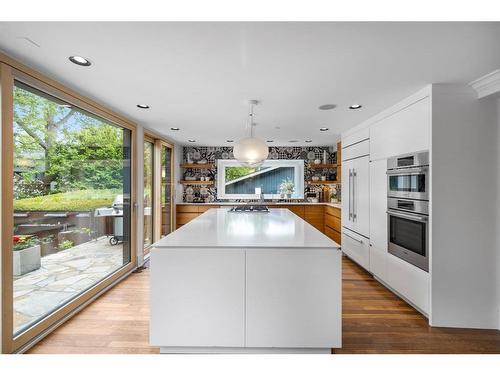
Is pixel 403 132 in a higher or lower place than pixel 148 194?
higher

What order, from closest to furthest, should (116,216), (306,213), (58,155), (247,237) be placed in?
(247,237) < (58,155) < (116,216) < (306,213)

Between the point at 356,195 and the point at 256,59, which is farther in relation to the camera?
the point at 356,195

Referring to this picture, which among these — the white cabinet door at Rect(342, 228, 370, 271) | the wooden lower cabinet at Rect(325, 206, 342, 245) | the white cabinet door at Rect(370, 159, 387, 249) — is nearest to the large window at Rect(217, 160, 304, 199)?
the wooden lower cabinet at Rect(325, 206, 342, 245)

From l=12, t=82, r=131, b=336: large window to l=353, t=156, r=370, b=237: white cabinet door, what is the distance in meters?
3.25

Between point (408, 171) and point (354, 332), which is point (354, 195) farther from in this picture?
point (354, 332)

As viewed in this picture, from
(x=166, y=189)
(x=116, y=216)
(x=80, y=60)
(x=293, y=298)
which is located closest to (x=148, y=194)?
(x=166, y=189)

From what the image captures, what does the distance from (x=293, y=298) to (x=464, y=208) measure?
171 cm

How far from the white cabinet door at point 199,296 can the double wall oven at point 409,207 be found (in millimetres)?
1748

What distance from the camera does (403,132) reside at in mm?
2750

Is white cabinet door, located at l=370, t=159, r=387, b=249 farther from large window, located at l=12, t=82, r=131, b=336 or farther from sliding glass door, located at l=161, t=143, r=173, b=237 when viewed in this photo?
sliding glass door, located at l=161, t=143, r=173, b=237

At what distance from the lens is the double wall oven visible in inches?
95.7

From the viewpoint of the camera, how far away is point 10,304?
1828 mm

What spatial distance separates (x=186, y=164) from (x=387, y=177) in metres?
4.35
